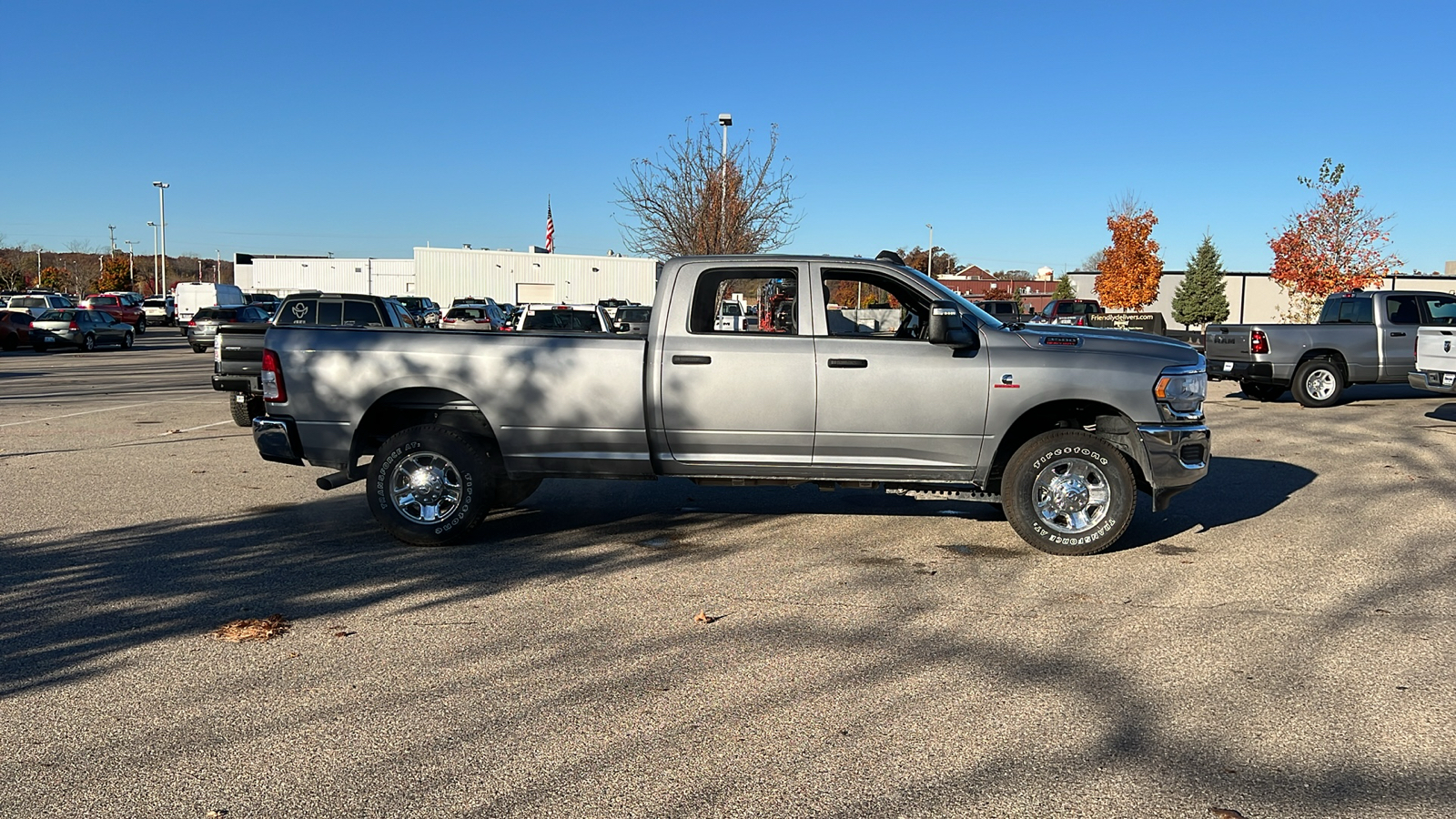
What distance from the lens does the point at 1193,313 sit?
6919 centimetres

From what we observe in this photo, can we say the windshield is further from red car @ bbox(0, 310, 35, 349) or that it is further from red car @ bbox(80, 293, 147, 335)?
red car @ bbox(80, 293, 147, 335)

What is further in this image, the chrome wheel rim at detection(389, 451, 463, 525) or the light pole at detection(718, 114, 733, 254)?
the light pole at detection(718, 114, 733, 254)

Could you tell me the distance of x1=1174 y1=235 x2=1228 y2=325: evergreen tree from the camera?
6862 centimetres

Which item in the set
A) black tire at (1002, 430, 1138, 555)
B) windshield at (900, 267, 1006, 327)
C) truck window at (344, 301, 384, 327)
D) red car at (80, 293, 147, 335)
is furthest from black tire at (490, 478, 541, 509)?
red car at (80, 293, 147, 335)

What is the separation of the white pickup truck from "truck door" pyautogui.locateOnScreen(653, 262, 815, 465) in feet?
36.8

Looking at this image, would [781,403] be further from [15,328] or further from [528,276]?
[528,276]

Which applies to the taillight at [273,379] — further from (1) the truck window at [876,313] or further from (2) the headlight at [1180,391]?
(2) the headlight at [1180,391]

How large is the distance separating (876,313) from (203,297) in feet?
171

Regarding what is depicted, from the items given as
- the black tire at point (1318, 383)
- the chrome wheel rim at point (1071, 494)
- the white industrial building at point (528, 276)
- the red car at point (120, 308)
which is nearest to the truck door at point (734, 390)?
the chrome wheel rim at point (1071, 494)

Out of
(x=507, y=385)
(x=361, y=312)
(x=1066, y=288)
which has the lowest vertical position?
(x=507, y=385)

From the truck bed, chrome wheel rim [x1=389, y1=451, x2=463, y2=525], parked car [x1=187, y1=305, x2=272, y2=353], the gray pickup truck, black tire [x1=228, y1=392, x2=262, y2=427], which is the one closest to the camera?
the truck bed

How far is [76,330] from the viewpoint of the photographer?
35.3 metres

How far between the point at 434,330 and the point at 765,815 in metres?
5.11

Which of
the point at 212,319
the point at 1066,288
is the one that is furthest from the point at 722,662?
the point at 1066,288
